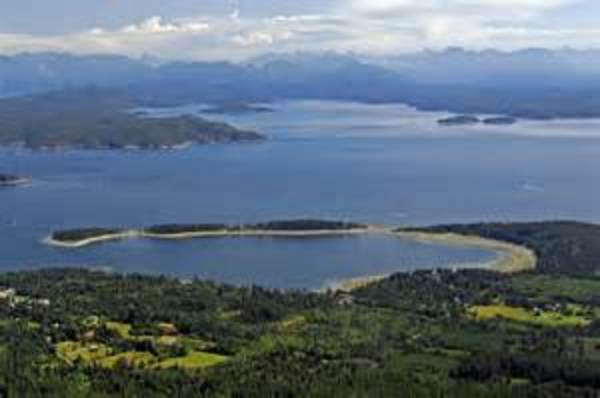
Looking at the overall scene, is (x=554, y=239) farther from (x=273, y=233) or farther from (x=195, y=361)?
(x=195, y=361)

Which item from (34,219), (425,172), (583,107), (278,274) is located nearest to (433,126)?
(583,107)

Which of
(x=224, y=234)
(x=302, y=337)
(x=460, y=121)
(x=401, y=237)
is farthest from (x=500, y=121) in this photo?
(x=302, y=337)

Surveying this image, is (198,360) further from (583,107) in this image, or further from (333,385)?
(583,107)

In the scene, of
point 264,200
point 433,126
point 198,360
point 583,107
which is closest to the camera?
point 198,360

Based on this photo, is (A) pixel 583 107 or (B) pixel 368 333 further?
(A) pixel 583 107

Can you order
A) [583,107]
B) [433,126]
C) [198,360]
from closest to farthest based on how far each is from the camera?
1. [198,360]
2. [433,126]
3. [583,107]

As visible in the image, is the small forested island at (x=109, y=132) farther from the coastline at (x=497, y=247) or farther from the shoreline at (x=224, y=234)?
the coastline at (x=497, y=247)
